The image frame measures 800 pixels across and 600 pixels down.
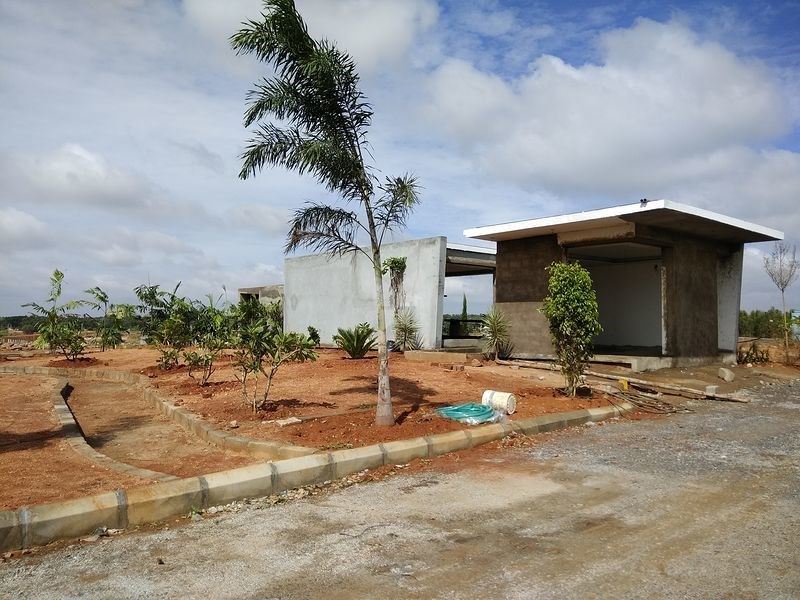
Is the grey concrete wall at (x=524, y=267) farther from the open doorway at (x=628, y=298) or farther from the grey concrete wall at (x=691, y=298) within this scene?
the open doorway at (x=628, y=298)

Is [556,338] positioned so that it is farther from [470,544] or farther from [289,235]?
[470,544]

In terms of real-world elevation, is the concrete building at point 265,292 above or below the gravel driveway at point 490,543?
above

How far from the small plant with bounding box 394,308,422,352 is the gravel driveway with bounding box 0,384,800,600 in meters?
11.1

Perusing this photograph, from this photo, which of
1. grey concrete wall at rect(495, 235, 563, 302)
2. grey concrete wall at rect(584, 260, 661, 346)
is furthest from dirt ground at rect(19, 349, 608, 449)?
grey concrete wall at rect(584, 260, 661, 346)

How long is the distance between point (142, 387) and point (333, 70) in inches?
335

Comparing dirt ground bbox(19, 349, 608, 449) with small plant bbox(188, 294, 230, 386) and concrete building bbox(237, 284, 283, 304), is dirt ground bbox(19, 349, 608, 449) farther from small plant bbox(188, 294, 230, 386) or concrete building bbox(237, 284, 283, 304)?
concrete building bbox(237, 284, 283, 304)

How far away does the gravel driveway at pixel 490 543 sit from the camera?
3488 mm

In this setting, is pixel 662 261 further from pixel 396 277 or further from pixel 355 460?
pixel 355 460

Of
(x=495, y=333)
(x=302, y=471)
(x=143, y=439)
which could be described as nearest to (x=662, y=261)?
(x=495, y=333)

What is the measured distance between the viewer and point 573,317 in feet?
33.2

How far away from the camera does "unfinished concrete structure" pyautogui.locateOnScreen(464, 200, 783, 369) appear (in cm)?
1360

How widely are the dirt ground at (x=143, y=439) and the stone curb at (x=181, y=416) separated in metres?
0.09

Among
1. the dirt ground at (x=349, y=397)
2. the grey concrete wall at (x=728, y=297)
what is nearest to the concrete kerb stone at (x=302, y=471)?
the dirt ground at (x=349, y=397)

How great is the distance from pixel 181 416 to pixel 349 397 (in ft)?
8.27
